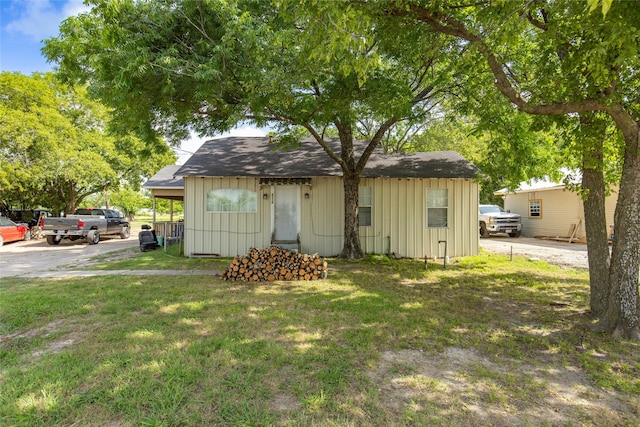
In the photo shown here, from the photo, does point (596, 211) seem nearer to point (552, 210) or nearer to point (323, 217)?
point (323, 217)

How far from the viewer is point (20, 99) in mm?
16266

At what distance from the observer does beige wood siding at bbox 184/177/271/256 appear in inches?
401

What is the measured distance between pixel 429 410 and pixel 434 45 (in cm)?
558

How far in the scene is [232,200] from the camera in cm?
1035

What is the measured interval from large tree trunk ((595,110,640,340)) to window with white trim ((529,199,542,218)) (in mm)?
15349

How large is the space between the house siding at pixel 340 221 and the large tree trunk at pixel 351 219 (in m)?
0.68

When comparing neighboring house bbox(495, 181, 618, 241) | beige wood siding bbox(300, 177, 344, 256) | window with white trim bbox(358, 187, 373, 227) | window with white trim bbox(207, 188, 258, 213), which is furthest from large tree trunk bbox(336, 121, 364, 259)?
neighboring house bbox(495, 181, 618, 241)

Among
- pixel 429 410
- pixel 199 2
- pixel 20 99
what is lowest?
pixel 429 410

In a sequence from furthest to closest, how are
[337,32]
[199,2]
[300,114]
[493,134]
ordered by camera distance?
1. [493,134]
2. [300,114]
3. [199,2]
4. [337,32]

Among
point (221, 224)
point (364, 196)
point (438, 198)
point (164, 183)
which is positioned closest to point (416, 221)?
point (438, 198)

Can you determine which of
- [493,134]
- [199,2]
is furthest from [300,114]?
[493,134]

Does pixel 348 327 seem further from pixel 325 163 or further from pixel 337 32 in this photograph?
pixel 325 163

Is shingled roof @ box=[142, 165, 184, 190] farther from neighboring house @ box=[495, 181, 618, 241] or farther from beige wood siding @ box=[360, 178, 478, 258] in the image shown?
neighboring house @ box=[495, 181, 618, 241]

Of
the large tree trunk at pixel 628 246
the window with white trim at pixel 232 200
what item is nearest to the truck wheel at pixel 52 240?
the window with white trim at pixel 232 200
